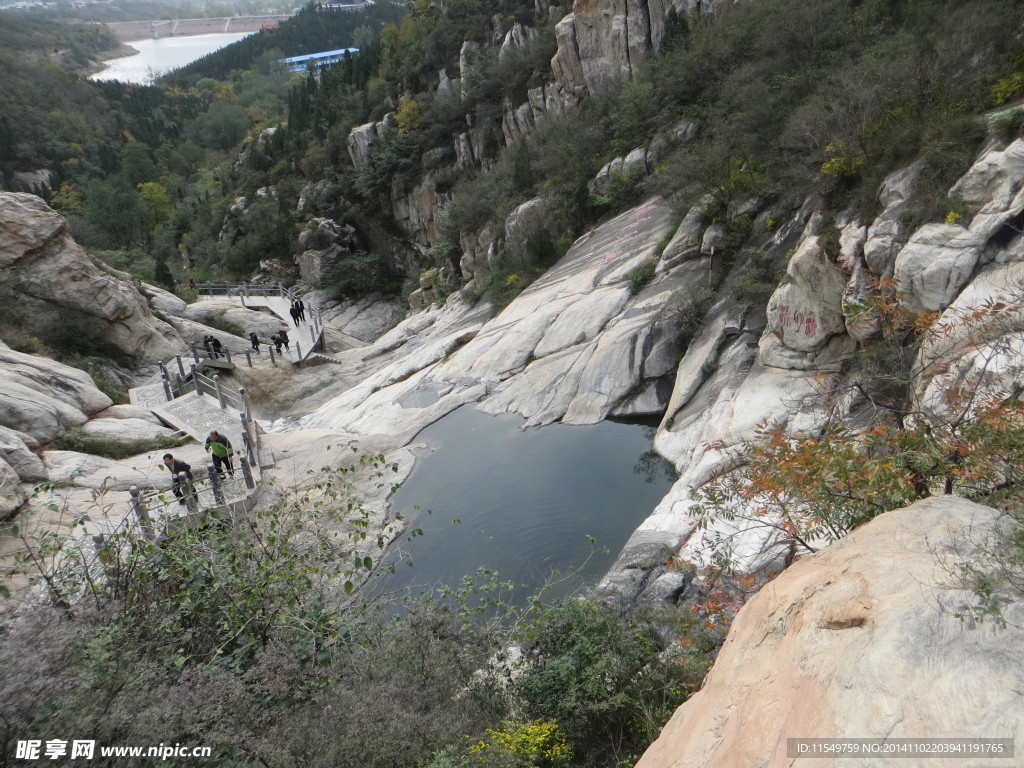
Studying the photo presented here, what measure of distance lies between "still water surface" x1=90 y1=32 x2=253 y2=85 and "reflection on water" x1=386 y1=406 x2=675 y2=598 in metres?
136

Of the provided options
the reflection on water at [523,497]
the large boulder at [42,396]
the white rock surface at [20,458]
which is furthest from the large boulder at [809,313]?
the large boulder at [42,396]

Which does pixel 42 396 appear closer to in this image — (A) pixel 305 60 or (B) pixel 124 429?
(B) pixel 124 429

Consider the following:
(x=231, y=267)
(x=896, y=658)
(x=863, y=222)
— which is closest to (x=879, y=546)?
(x=896, y=658)

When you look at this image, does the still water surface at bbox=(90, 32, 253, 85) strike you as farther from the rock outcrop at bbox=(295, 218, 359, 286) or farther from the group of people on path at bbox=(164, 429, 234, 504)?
the group of people on path at bbox=(164, 429, 234, 504)

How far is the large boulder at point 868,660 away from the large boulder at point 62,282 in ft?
82.1

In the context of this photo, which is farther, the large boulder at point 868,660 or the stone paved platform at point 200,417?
the stone paved platform at point 200,417

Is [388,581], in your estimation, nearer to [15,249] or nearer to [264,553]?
[264,553]

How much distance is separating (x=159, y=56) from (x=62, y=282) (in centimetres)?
16943

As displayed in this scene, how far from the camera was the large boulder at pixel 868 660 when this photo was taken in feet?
8.87

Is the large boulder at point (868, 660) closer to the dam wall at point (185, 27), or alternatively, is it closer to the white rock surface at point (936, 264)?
the white rock surface at point (936, 264)

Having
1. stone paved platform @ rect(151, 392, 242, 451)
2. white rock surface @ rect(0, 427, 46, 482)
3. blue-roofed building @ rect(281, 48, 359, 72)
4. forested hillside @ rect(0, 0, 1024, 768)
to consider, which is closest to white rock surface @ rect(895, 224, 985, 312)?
forested hillside @ rect(0, 0, 1024, 768)

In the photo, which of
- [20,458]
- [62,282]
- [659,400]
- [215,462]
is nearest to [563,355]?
[659,400]

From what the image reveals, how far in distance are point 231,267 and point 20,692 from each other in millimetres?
46046

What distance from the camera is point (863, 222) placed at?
38.1 ft
